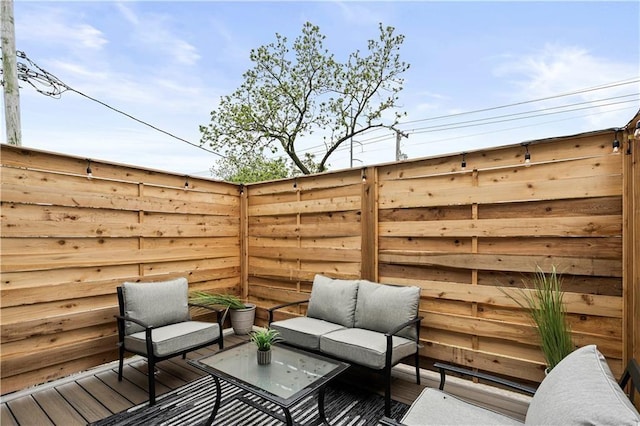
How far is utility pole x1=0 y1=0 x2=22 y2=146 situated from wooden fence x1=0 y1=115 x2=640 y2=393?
2114 mm

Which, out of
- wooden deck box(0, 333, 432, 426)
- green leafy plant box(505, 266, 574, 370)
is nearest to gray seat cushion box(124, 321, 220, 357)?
wooden deck box(0, 333, 432, 426)

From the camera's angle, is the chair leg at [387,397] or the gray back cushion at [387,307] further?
the gray back cushion at [387,307]

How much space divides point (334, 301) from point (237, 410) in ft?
4.09

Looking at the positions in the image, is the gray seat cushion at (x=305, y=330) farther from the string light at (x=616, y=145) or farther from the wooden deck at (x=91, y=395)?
the string light at (x=616, y=145)

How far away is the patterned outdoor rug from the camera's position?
7.20 feet

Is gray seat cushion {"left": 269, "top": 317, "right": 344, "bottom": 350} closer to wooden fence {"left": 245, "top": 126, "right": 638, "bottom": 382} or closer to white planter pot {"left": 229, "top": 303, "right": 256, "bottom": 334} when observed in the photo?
wooden fence {"left": 245, "top": 126, "right": 638, "bottom": 382}

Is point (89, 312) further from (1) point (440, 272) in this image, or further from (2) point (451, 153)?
(2) point (451, 153)

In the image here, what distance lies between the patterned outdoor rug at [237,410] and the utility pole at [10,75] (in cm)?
397

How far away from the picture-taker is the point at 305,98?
223 inches

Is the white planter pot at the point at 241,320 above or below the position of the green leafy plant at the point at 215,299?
below

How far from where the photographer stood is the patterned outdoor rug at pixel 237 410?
2193 mm

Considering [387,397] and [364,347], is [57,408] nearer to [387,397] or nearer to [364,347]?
[364,347]

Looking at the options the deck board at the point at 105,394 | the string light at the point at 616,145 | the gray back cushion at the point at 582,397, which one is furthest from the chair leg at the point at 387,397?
the string light at the point at 616,145

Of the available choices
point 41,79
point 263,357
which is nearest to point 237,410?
point 263,357
